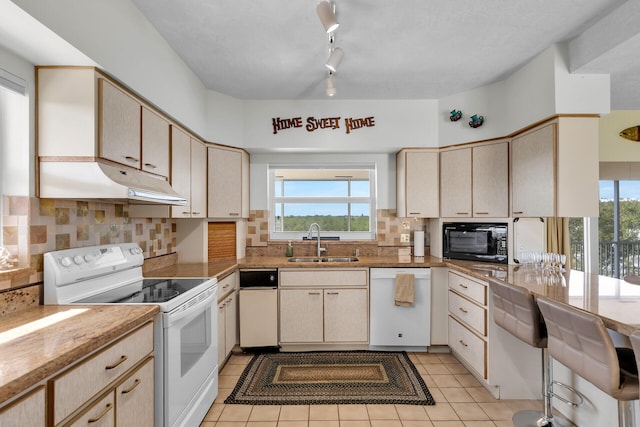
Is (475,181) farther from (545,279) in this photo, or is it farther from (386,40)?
(386,40)

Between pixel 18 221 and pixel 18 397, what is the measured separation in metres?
1.02

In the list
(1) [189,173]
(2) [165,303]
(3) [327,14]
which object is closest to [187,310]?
(2) [165,303]

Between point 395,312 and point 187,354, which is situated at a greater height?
point 187,354

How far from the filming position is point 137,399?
58.2 inches

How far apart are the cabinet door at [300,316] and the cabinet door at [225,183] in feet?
3.21

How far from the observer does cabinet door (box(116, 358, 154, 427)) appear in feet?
4.47

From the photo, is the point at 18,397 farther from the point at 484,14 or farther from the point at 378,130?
the point at 378,130

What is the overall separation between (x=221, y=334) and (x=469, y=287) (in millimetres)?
2126

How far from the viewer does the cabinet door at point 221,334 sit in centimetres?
272

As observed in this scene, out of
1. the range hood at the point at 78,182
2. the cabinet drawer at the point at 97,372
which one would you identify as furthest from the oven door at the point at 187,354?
the range hood at the point at 78,182

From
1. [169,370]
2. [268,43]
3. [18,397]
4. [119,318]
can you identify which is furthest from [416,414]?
[268,43]

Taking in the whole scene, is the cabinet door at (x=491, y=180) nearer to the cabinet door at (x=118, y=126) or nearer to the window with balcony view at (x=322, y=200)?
the window with balcony view at (x=322, y=200)

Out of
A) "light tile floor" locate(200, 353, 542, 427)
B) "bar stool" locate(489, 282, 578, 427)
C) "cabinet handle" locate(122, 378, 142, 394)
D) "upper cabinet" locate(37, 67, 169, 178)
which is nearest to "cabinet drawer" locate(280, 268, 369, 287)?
"light tile floor" locate(200, 353, 542, 427)

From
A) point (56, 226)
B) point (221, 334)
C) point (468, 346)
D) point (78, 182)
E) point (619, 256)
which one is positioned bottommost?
point (468, 346)
